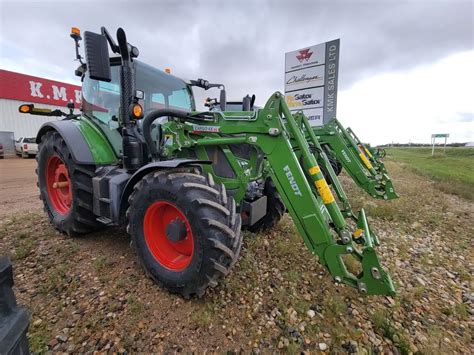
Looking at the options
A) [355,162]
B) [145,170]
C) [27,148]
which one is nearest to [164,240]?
[145,170]

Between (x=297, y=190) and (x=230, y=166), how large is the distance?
784 millimetres

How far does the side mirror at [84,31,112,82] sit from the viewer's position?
2123 millimetres

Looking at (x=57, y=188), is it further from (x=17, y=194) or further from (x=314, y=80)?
(x=314, y=80)

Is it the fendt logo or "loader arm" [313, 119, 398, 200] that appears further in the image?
the fendt logo

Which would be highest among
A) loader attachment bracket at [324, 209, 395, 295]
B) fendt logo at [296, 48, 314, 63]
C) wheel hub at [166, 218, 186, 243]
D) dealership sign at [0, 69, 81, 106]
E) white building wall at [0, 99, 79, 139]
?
dealership sign at [0, 69, 81, 106]

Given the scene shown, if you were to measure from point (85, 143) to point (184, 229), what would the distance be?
1.84 m

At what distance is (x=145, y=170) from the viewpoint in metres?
2.29

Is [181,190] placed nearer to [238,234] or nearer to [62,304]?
[238,234]

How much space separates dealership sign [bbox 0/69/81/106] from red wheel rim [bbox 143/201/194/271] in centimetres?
2068

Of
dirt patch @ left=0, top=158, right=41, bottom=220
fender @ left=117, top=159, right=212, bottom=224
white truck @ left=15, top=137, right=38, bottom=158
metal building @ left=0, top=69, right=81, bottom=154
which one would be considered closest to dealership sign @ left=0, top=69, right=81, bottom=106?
metal building @ left=0, top=69, right=81, bottom=154

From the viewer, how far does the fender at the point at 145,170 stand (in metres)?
2.14

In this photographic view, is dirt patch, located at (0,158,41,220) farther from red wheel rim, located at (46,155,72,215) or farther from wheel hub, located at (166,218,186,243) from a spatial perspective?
wheel hub, located at (166,218,186,243)

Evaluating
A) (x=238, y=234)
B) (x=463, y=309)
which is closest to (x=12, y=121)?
(x=238, y=234)

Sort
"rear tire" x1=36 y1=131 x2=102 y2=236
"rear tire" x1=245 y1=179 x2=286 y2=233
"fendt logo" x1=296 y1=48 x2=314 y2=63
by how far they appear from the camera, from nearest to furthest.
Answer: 1. "rear tire" x1=36 y1=131 x2=102 y2=236
2. "rear tire" x1=245 y1=179 x2=286 y2=233
3. "fendt logo" x1=296 y1=48 x2=314 y2=63
